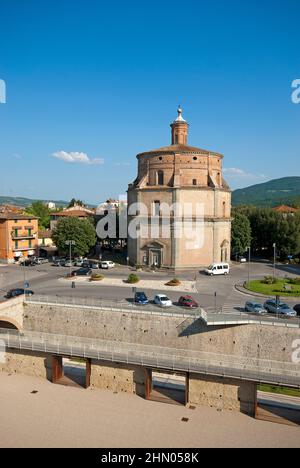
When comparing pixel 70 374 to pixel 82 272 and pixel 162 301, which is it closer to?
pixel 162 301

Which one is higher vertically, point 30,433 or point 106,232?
point 106,232

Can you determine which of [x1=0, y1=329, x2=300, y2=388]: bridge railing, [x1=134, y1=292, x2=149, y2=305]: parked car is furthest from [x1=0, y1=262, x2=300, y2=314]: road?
[x1=0, y1=329, x2=300, y2=388]: bridge railing

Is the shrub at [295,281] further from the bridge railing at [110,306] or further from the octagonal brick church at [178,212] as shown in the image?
the bridge railing at [110,306]

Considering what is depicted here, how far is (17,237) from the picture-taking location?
51.6 m

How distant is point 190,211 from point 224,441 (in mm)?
28371

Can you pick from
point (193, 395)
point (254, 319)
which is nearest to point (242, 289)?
point (254, 319)

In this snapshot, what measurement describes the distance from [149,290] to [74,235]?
55.8 ft

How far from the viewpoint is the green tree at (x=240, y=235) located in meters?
50.0

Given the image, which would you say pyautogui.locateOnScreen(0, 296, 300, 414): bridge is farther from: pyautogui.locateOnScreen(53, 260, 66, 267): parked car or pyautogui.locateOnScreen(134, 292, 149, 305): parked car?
pyautogui.locateOnScreen(53, 260, 66, 267): parked car

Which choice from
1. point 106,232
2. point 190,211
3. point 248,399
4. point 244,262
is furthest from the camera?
point 106,232

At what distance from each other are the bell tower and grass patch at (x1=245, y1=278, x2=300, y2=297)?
21.3m
